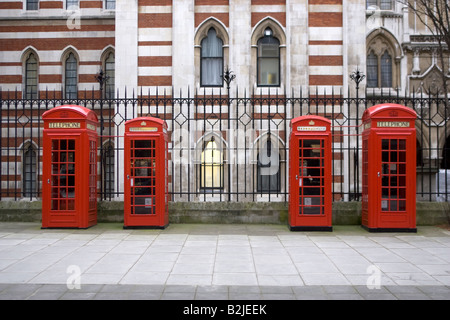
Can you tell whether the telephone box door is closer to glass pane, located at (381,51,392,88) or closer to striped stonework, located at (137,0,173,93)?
striped stonework, located at (137,0,173,93)

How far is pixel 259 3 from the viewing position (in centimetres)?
1686

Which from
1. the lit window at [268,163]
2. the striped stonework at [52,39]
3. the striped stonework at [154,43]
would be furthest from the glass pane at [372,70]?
the striped stonework at [52,39]

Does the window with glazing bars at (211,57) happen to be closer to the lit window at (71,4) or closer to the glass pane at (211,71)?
the glass pane at (211,71)

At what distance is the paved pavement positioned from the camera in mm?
5328

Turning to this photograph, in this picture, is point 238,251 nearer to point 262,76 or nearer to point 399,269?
point 399,269

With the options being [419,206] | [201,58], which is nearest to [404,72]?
[201,58]

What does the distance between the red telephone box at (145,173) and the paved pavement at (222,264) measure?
13.6 inches

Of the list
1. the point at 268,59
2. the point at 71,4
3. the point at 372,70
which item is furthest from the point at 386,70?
the point at 71,4

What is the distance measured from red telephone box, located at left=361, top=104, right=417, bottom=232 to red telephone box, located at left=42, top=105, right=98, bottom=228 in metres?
6.07

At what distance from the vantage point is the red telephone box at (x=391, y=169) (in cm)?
948

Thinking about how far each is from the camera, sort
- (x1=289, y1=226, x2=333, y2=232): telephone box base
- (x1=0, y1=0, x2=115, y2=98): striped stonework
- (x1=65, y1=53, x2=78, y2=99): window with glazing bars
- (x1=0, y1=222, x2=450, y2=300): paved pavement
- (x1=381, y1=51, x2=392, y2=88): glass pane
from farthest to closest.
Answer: (x1=381, y1=51, x2=392, y2=88): glass pane, (x1=65, y1=53, x2=78, y2=99): window with glazing bars, (x1=0, y1=0, x2=115, y2=98): striped stonework, (x1=289, y1=226, x2=333, y2=232): telephone box base, (x1=0, y1=222, x2=450, y2=300): paved pavement

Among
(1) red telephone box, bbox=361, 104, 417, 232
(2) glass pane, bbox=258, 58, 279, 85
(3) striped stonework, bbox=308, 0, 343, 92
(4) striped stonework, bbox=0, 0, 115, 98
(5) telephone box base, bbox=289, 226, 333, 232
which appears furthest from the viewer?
(4) striped stonework, bbox=0, 0, 115, 98

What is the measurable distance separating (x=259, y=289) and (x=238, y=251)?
7.43ft

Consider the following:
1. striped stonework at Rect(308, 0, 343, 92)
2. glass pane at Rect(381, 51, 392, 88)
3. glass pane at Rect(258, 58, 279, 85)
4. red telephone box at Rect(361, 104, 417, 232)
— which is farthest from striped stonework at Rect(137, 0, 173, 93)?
glass pane at Rect(381, 51, 392, 88)
